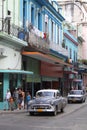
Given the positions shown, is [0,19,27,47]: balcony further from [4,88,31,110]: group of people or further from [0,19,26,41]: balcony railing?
[4,88,31,110]: group of people

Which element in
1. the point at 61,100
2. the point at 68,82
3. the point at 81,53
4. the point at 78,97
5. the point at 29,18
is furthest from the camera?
the point at 81,53

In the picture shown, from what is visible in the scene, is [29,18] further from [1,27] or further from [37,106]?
[37,106]

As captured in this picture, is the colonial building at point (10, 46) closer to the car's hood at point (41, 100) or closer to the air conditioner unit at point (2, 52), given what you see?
the air conditioner unit at point (2, 52)

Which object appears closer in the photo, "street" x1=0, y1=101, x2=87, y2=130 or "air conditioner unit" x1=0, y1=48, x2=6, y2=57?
"street" x1=0, y1=101, x2=87, y2=130

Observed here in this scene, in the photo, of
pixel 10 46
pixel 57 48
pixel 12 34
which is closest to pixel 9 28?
pixel 12 34

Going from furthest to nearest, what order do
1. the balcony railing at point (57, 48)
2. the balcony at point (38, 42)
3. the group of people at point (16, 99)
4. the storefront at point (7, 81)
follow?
1. the balcony railing at point (57, 48)
2. the balcony at point (38, 42)
3. the storefront at point (7, 81)
4. the group of people at point (16, 99)

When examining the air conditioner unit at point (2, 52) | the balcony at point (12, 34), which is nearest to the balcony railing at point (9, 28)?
the balcony at point (12, 34)

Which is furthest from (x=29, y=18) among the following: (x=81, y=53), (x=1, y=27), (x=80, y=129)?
(x=81, y=53)

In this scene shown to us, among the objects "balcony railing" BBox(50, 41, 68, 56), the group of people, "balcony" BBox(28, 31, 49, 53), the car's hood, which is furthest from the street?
"balcony railing" BBox(50, 41, 68, 56)

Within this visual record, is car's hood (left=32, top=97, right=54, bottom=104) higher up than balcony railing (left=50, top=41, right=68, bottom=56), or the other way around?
balcony railing (left=50, top=41, right=68, bottom=56)

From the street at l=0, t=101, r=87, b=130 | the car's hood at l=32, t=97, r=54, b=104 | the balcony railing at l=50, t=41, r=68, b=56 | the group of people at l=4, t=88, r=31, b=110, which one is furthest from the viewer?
the balcony railing at l=50, t=41, r=68, b=56

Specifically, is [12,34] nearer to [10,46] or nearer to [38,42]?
[10,46]

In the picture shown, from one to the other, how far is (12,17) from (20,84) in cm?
573

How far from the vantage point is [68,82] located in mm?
61625
